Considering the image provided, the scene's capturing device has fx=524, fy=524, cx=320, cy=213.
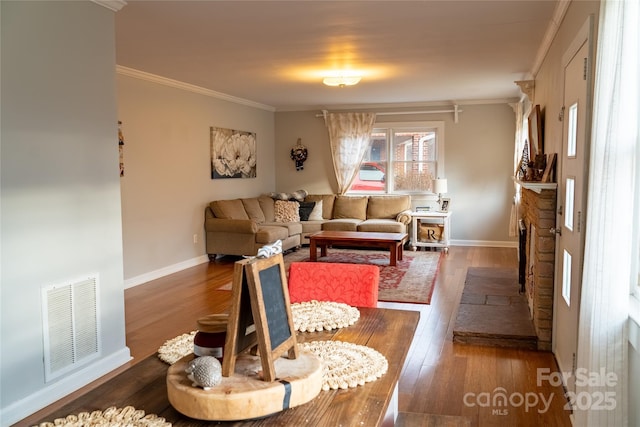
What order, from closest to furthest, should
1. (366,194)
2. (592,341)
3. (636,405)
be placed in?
(636,405) < (592,341) < (366,194)

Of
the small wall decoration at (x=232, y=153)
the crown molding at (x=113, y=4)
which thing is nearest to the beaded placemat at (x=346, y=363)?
the crown molding at (x=113, y=4)

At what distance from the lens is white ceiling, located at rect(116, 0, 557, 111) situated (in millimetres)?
3559

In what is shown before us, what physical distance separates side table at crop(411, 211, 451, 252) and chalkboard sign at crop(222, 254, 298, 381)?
22.8ft

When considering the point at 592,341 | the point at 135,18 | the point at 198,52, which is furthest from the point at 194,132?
the point at 592,341

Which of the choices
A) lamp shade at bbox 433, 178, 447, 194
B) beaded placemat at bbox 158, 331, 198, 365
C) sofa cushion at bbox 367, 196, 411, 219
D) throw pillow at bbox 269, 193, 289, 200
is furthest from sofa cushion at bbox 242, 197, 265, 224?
beaded placemat at bbox 158, 331, 198, 365

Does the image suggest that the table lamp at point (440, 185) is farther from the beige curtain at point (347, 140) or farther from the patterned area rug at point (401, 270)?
the beige curtain at point (347, 140)

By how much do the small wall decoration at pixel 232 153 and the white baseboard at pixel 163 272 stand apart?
1.19 m

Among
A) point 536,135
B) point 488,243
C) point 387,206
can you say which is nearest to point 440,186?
point 387,206

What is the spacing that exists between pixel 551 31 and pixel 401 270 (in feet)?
10.8

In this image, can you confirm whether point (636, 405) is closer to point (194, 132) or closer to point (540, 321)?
point (540, 321)

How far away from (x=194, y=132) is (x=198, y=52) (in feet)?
7.14

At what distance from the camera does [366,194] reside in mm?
9164

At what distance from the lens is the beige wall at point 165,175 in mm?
5676

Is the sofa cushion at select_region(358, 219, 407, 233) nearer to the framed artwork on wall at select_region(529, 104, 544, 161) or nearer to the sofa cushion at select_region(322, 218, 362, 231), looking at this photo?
the sofa cushion at select_region(322, 218, 362, 231)
